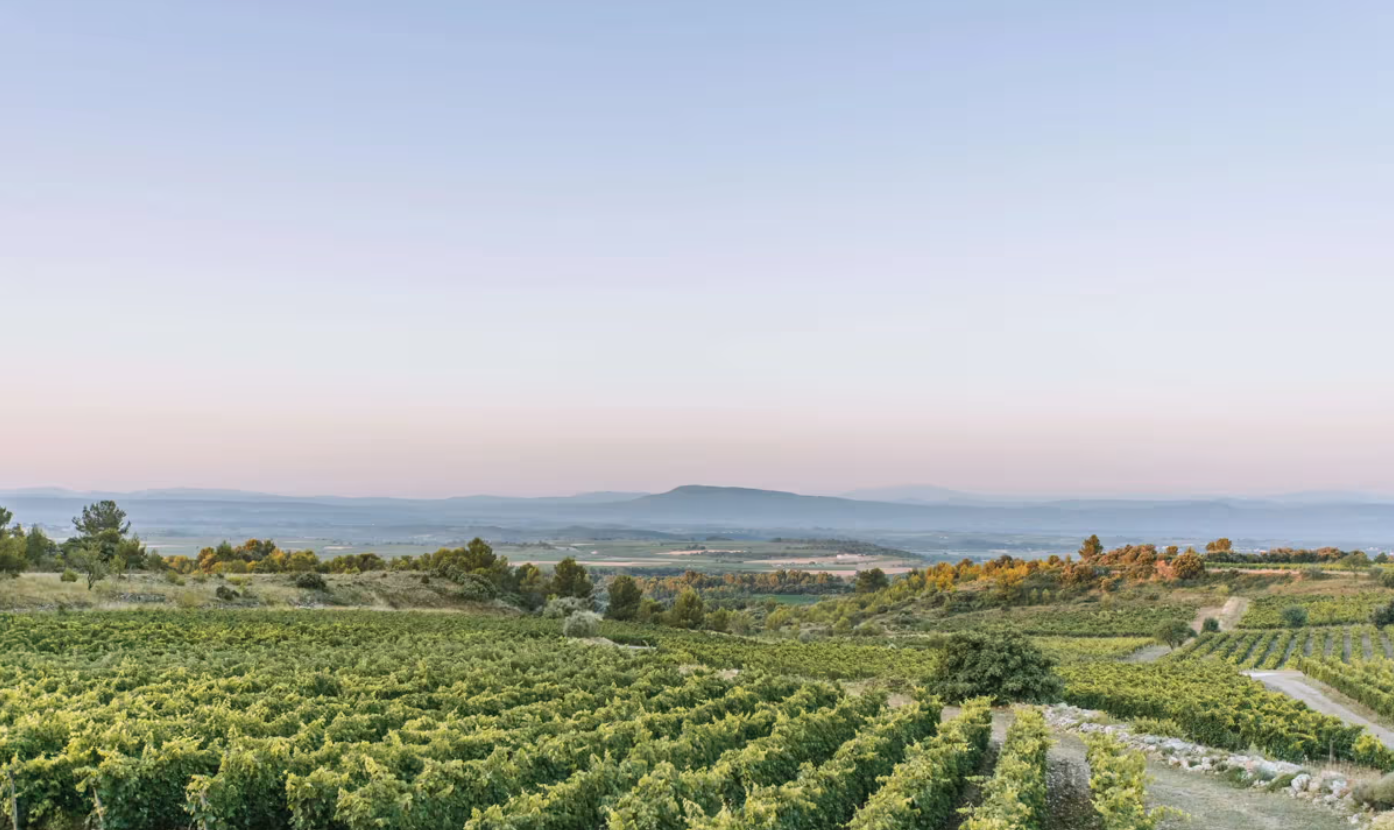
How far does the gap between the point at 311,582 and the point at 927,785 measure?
75.0m

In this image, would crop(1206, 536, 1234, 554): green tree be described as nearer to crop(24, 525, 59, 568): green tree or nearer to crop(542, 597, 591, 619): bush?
crop(542, 597, 591, 619): bush

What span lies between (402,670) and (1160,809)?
2095cm

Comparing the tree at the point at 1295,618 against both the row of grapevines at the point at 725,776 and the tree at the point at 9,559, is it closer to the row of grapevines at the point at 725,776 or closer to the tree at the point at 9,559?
the row of grapevines at the point at 725,776

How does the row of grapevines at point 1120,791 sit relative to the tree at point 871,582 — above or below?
above

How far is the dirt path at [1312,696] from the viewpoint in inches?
1336

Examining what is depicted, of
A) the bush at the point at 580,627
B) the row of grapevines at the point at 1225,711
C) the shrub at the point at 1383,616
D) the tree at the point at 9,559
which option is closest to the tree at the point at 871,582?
the shrub at the point at 1383,616

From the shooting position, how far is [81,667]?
26234 mm

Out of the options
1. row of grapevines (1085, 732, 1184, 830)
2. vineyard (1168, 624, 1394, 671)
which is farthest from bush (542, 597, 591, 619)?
row of grapevines (1085, 732, 1184, 830)

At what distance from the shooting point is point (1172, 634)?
84312 millimetres

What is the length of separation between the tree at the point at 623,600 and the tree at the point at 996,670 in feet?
195

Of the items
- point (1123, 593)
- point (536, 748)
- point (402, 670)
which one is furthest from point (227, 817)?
point (1123, 593)

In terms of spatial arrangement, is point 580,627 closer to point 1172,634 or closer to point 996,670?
point 996,670

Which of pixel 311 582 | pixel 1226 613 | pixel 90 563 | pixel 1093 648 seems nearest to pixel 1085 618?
pixel 1226 613

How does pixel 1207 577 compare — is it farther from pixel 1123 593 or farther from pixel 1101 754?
pixel 1101 754
